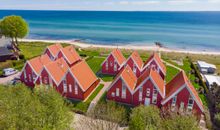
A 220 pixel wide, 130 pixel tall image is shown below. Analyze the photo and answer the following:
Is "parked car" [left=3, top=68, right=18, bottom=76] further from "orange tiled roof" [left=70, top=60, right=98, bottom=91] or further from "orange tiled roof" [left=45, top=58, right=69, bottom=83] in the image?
"orange tiled roof" [left=70, top=60, right=98, bottom=91]

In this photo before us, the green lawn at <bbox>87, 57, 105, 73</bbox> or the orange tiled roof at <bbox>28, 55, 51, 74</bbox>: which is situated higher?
the orange tiled roof at <bbox>28, 55, 51, 74</bbox>

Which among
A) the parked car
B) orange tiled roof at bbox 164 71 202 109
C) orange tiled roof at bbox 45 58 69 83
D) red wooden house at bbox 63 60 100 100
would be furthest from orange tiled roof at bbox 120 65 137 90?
the parked car

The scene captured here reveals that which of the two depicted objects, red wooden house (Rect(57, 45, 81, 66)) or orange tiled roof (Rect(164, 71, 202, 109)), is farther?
red wooden house (Rect(57, 45, 81, 66))

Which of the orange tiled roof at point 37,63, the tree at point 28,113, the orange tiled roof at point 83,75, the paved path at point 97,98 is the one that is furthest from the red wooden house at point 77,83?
the tree at point 28,113

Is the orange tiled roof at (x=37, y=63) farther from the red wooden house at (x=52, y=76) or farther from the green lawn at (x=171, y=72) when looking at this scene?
the green lawn at (x=171, y=72)

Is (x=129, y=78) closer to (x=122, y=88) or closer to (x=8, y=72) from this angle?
(x=122, y=88)

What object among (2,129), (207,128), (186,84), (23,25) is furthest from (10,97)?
(23,25)

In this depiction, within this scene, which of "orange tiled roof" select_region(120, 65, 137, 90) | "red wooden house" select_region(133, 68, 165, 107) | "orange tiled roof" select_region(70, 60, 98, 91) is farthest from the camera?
"orange tiled roof" select_region(70, 60, 98, 91)
